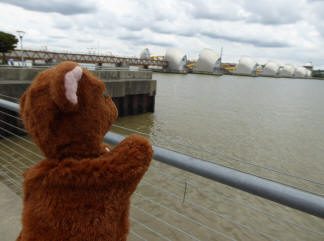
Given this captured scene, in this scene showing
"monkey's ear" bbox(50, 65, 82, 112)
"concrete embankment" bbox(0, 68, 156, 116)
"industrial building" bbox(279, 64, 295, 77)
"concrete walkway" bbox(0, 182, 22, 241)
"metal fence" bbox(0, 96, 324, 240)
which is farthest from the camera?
"industrial building" bbox(279, 64, 295, 77)

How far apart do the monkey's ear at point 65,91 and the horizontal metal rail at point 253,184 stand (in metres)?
0.54

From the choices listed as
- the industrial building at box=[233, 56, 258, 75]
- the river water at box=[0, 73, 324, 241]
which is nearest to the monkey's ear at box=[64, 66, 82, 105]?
the river water at box=[0, 73, 324, 241]

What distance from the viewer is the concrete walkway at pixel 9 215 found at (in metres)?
1.77

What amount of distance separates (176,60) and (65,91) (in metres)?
67.4

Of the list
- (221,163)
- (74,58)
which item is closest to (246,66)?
(74,58)

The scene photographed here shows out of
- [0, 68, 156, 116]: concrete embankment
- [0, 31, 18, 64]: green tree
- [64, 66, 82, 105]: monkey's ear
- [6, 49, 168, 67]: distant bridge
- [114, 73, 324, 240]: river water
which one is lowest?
[114, 73, 324, 240]: river water

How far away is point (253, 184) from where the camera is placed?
979 mm

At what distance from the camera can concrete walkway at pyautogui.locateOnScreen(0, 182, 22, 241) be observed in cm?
177

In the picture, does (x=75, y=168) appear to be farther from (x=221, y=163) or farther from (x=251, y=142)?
(x=251, y=142)

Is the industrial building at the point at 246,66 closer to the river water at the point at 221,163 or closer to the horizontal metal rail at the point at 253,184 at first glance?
the river water at the point at 221,163

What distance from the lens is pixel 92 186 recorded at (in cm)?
88

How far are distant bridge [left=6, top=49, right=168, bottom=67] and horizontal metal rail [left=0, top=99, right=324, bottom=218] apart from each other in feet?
52.5

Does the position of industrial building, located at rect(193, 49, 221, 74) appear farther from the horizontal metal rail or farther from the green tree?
the horizontal metal rail

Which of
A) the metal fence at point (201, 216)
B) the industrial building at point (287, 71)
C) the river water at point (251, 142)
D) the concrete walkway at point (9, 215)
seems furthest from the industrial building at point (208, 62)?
the concrete walkway at point (9, 215)
